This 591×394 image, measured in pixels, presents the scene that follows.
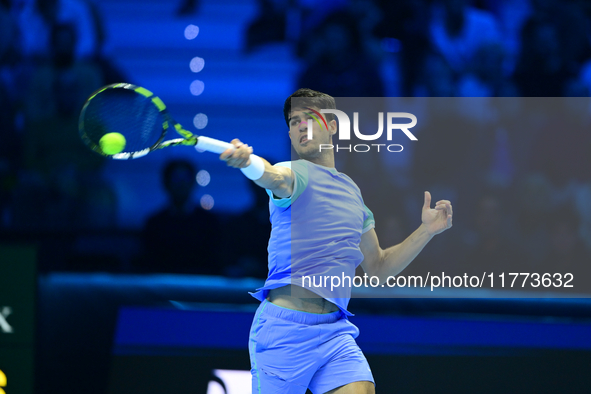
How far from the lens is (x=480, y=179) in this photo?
12.4 ft

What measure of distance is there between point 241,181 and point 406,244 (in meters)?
1.46

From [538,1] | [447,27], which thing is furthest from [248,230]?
[538,1]

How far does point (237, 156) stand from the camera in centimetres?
185

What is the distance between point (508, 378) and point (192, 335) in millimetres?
1980

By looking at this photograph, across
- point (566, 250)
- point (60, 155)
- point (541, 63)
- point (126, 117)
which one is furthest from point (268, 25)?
point (566, 250)

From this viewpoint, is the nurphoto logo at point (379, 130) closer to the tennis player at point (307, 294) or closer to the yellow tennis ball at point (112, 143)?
the tennis player at point (307, 294)

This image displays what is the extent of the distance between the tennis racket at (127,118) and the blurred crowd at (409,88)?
1381mm

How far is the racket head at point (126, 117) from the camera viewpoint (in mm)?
2207

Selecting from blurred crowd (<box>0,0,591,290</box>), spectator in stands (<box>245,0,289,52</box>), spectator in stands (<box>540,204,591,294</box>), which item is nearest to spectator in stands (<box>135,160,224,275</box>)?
blurred crowd (<box>0,0,591,290</box>)

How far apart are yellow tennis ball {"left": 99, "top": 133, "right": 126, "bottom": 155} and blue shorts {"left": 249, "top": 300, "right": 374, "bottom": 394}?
0.84 metres

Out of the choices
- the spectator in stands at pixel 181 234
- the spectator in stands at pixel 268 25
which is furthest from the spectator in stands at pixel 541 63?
the spectator in stands at pixel 181 234

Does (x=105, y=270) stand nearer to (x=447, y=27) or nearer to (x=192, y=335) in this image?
(x=192, y=335)

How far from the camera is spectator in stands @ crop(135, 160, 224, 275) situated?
3.66 meters

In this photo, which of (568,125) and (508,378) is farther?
(568,125)
